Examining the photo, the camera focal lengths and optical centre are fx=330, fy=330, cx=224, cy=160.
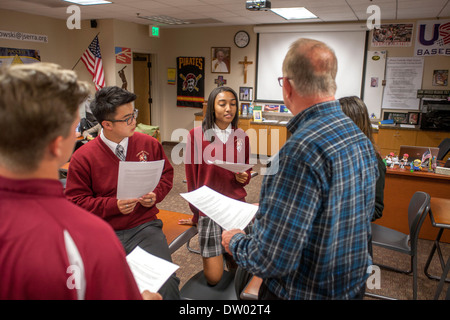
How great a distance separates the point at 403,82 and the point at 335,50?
1388 millimetres

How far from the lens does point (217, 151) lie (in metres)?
2.45

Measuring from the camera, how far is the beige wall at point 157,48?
5.82 metres

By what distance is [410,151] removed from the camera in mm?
3812

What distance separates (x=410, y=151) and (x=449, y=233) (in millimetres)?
962

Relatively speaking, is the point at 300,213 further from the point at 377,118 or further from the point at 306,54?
the point at 377,118

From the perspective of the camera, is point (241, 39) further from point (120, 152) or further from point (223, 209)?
point (223, 209)

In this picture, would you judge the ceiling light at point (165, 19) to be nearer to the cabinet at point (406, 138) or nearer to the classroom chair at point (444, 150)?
the cabinet at point (406, 138)

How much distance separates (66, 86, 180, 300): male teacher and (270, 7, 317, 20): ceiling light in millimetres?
3980

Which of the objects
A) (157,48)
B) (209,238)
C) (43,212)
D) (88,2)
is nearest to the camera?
(43,212)

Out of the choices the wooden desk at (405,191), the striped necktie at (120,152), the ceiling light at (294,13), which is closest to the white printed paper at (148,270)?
the striped necktie at (120,152)

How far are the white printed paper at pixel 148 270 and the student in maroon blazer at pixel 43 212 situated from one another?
451mm

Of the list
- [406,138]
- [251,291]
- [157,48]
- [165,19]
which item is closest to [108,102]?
[251,291]

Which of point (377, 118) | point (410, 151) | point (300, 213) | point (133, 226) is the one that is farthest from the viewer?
point (377, 118)
